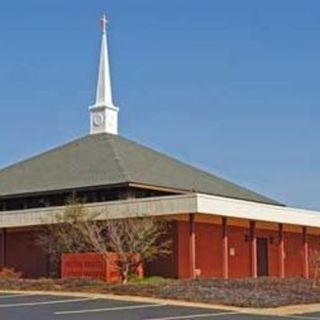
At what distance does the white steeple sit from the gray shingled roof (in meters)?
0.83

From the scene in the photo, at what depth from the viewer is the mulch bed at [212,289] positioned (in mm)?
23047

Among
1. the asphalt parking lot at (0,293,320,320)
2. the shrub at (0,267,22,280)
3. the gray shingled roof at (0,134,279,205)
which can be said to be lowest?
the asphalt parking lot at (0,293,320,320)

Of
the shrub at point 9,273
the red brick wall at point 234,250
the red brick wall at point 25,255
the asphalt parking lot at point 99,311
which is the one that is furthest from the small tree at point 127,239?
the asphalt parking lot at point 99,311

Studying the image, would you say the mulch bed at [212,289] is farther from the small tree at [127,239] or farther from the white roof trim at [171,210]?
the white roof trim at [171,210]

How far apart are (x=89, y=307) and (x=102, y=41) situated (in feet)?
96.0

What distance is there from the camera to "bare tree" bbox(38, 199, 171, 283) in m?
30.7

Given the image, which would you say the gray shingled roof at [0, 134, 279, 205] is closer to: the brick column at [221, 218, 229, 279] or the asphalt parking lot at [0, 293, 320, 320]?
the brick column at [221, 218, 229, 279]

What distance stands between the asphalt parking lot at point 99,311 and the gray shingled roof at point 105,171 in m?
12.4

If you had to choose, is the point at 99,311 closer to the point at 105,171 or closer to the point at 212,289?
the point at 212,289

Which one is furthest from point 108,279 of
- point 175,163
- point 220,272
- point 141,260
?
point 175,163

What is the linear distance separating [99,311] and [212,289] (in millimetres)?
6372

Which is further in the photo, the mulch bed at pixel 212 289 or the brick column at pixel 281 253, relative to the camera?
the brick column at pixel 281 253

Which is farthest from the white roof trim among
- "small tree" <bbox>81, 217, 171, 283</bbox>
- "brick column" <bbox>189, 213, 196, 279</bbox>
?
"brick column" <bbox>189, 213, 196, 279</bbox>

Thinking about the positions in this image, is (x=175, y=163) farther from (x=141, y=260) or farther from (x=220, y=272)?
(x=141, y=260)
